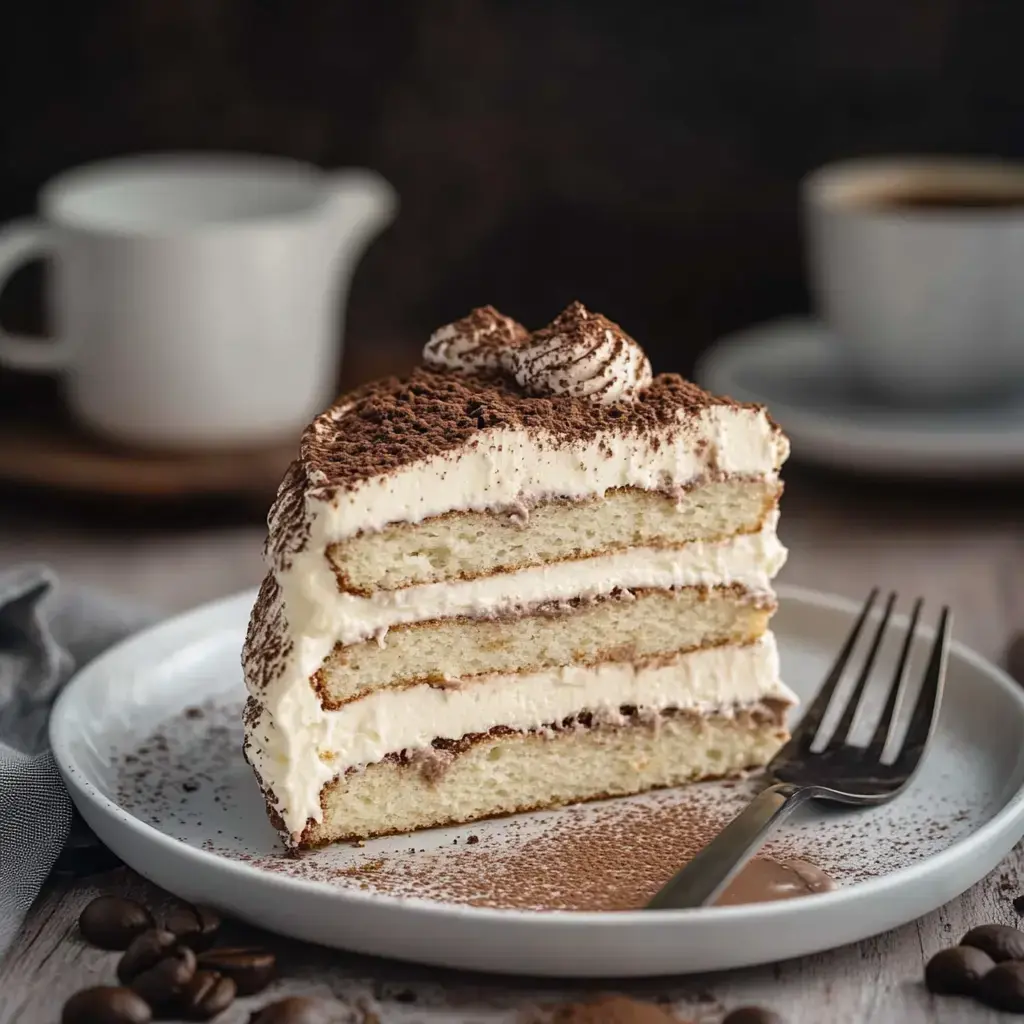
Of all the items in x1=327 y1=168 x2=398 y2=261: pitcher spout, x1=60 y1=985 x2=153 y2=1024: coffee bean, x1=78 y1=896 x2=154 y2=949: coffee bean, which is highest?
x1=327 y1=168 x2=398 y2=261: pitcher spout

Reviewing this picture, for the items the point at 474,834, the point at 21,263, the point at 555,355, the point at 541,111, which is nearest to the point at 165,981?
the point at 474,834

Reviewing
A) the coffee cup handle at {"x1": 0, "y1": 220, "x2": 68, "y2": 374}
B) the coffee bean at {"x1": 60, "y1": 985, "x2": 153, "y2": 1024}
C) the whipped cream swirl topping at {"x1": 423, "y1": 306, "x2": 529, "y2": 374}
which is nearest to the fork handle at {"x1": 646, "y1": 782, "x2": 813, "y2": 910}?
the coffee bean at {"x1": 60, "y1": 985, "x2": 153, "y2": 1024}

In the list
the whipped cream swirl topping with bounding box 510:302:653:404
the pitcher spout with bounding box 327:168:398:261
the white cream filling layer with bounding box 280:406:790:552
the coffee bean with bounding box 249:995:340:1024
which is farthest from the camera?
the pitcher spout with bounding box 327:168:398:261

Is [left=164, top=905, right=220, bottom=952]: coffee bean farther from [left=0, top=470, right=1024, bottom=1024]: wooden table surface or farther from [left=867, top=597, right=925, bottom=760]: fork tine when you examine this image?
[left=867, top=597, right=925, bottom=760]: fork tine

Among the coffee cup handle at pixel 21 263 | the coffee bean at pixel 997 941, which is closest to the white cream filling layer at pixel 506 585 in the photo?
the coffee bean at pixel 997 941

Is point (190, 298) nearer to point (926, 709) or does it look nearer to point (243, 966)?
point (926, 709)

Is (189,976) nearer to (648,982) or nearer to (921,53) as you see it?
(648,982)

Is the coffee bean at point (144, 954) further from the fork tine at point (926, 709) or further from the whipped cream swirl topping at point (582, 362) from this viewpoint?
the fork tine at point (926, 709)

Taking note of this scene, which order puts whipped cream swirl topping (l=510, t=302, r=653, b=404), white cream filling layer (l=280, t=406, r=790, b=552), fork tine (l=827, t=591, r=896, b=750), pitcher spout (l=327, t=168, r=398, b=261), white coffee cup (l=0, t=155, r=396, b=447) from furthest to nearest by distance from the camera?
1. pitcher spout (l=327, t=168, r=398, b=261)
2. white coffee cup (l=0, t=155, r=396, b=447)
3. fork tine (l=827, t=591, r=896, b=750)
4. whipped cream swirl topping (l=510, t=302, r=653, b=404)
5. white cream filling layer (l=280, t=406, r=790, b=552)
